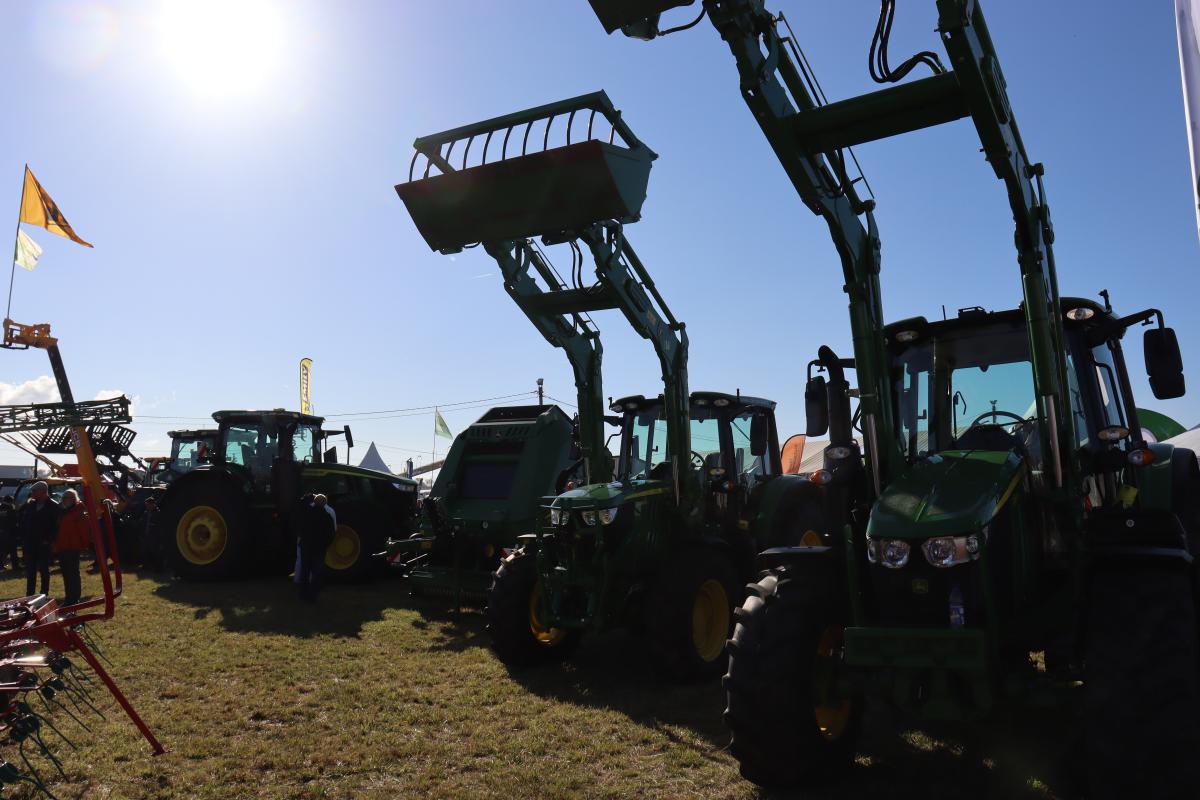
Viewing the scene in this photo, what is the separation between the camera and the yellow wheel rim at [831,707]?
411 cm

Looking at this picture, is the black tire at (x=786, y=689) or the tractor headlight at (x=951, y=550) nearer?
the tractor headlight at (x=951, y=550)

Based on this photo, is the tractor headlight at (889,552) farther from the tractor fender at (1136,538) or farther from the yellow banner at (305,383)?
the yellow banner at (305,383)

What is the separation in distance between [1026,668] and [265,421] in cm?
1147

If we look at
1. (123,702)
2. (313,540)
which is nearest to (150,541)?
(313,540)

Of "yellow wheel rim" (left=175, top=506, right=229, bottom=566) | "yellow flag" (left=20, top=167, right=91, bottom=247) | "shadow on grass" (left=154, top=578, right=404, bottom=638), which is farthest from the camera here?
"yellow flag" (left=20, top=167, right=91, bottom=247)

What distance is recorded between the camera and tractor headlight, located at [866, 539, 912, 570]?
3748mm

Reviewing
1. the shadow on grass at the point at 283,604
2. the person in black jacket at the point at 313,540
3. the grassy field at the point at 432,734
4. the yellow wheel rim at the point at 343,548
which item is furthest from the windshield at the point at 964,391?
the yellow wheel rim at the point at 343,548

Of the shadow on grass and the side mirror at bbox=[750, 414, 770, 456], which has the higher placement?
the side mirror at bbox=[750, 414, 770, 456]

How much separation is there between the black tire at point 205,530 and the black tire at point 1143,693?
10.7 meters

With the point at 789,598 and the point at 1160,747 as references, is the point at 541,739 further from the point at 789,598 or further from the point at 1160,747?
the point at 1160,747

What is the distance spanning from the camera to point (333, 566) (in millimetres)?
11578

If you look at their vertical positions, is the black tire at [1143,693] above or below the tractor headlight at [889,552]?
below

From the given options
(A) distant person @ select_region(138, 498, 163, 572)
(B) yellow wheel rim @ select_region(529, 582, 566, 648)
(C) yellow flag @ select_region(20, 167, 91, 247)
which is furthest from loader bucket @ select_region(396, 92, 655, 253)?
(C) yellow flag @ select_region(20, 167, 91, 247)

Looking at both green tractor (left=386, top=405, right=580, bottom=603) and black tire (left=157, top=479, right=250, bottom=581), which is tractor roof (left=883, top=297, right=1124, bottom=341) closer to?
green tractor (left=386, top=405, right=580, bottom=603)
